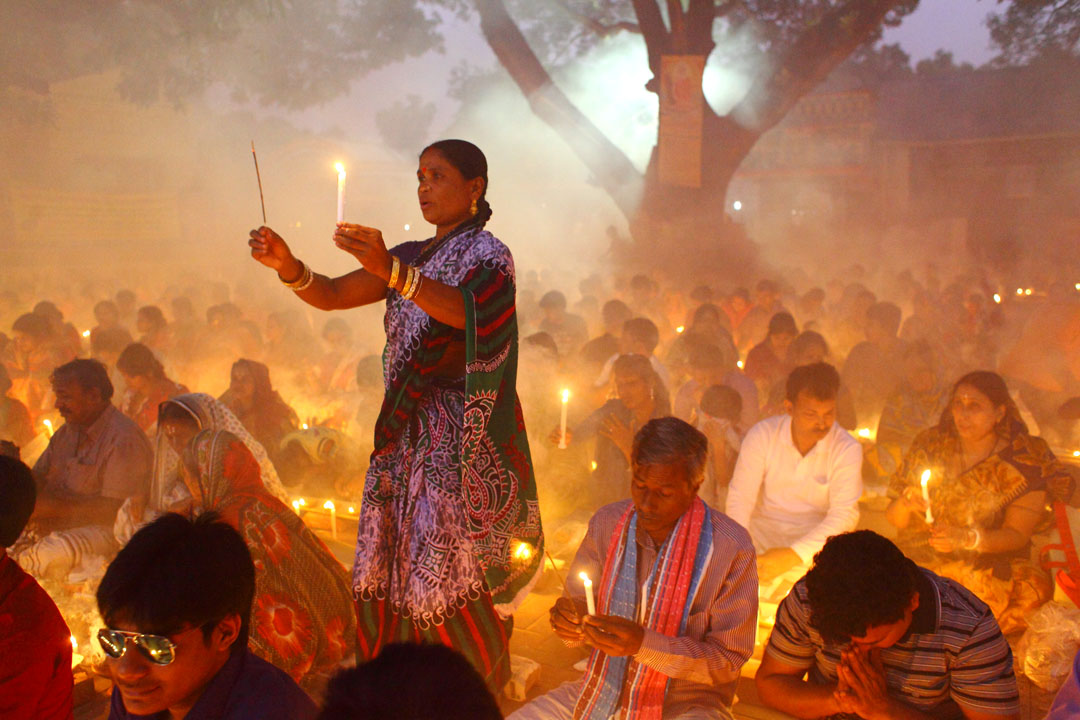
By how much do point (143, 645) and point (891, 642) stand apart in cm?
166

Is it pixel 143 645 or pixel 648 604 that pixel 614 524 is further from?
pixel 143 645

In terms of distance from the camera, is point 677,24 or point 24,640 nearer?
point 24,640

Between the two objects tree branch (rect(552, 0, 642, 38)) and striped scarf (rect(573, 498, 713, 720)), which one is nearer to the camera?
striped scarf (rect(573, 498, 713, 720))

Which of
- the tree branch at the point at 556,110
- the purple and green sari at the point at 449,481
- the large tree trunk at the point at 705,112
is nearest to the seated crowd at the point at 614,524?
the purple and green sari at the point at 449,481

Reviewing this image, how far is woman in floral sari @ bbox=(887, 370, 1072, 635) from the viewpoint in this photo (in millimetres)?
3691

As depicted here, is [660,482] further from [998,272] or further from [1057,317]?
[998,272]

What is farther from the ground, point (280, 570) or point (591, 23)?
point (591, 23)

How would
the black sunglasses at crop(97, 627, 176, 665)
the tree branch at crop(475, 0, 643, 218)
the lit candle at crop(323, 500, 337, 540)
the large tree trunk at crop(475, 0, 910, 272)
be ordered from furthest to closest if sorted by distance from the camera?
1. the tree branch at crop(475, 0, 643, 218)
2. the large tree trunk at crop(475, 0, 910, 272)
3. the lit candle at crop(323, 500, 337, 540)
4. the black sunglasses at crop(97, 627, 176, 665)

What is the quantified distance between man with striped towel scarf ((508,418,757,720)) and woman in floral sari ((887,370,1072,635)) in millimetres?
1683

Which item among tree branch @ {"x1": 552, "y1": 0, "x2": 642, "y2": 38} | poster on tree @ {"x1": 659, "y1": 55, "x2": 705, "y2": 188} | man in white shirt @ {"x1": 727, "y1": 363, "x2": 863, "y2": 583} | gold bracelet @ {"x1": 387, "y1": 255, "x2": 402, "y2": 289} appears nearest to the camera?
gold bracelet @ {"x1": 387, "y1": 255, "x2": 402, "y2": 289}

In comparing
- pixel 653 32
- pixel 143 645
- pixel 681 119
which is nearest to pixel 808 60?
pixel 681 119

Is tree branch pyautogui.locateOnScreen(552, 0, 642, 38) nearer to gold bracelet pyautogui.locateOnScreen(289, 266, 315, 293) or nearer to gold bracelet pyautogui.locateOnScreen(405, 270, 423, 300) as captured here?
gold bracelet pyautogui.locateOnScreen(289, 266, 315, 293)

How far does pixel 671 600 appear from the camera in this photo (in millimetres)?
2316

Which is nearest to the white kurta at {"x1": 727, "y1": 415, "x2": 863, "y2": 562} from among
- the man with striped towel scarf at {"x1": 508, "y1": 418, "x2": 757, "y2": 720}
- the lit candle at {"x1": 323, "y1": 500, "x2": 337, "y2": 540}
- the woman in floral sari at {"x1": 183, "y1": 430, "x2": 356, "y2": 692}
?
the man with striped towel scarf at {"x1": 508, "y1": 418, "x2": 757, "y2": 720}
